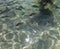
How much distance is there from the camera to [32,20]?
596cm

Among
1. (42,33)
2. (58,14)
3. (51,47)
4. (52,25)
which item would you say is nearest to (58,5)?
(58,14)

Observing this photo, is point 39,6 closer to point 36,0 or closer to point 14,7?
point 36,0

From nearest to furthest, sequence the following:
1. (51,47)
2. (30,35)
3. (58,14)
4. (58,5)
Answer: (51,47)
(30,35)
(58,14)
(58,5)

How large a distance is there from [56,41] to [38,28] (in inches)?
29.0

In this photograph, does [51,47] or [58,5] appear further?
[58,5]

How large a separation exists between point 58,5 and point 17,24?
173 centimetres

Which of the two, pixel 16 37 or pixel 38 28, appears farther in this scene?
pixel 38 28

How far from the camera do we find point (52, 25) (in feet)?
18.7

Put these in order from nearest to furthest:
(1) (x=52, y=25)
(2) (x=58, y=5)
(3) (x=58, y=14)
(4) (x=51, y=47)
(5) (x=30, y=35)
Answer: (4) (x=51, y=47) < (5) (x=30, y=35) < (1) (x=52, y=25) < (3) (x=58, y=14) < (2) (x=58, y=5)

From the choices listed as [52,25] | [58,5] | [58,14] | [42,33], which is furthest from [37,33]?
[58,5]

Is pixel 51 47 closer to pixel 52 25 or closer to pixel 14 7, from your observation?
pixel 52 25

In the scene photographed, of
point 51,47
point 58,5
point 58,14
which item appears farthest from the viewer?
point 58,5

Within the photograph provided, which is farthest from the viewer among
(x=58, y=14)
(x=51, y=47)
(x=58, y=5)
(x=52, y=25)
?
(x=58, y=5)

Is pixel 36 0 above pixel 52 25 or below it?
above
